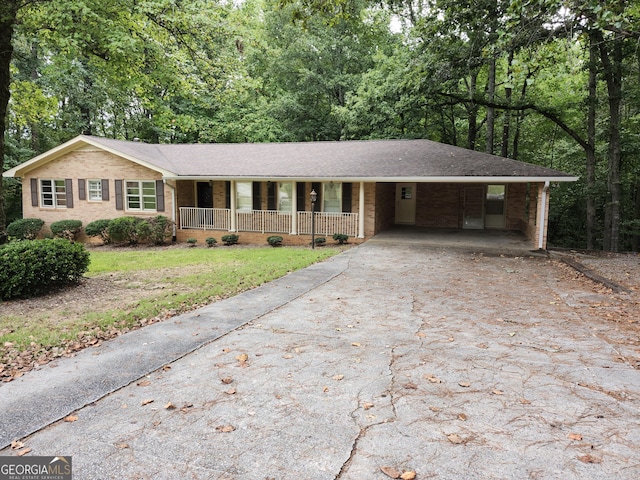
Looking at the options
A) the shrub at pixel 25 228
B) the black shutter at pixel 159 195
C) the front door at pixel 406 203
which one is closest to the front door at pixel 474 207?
the front door at pixel 406 203

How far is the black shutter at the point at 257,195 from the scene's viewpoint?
17.7 m

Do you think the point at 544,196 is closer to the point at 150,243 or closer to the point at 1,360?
the point at 1,360

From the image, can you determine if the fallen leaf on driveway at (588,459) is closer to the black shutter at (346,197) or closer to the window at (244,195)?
the black shutter at (346,197)

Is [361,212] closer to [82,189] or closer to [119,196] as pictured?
[119,196]

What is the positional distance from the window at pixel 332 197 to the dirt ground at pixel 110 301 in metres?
7.09

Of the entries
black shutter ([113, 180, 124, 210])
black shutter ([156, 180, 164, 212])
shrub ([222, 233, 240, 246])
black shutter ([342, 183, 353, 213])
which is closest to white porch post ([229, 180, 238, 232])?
shrub ([222, 233, 240, 246])

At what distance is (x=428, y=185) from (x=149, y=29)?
1256 centimetres

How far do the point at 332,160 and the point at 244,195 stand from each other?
13.5 ft

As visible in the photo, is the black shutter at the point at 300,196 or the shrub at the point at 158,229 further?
the black shutter at the point at 300,196

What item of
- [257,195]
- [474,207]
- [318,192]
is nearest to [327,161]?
[318,192]

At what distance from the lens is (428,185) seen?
1855 cm

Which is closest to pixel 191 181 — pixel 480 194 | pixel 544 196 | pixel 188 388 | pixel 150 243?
pixel 150 243

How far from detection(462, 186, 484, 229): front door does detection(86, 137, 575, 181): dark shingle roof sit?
2.70 m

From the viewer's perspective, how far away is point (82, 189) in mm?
18625
